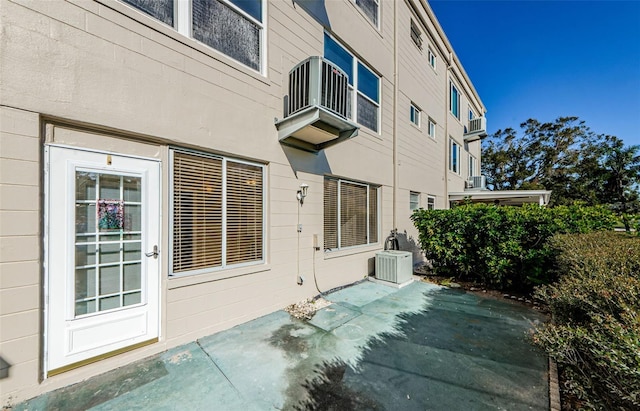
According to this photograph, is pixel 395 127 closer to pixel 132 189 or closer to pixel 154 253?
pixel 132 189

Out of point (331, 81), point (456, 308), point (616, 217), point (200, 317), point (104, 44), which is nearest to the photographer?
point (104, 44)

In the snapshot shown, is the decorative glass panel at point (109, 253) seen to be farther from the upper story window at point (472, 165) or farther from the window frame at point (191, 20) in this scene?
the upper story window at point (472, 165)

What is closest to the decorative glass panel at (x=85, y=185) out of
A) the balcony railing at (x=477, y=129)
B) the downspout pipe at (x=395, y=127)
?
the downspout pipe at (x=395, y=127)

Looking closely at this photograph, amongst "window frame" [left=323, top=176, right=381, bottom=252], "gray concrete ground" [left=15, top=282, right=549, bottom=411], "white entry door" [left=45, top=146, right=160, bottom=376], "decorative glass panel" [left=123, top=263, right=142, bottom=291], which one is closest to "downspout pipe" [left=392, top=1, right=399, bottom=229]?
"window frame" [left=323, top=176, right=381, bottom=252]

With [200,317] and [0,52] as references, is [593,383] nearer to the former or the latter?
[200,317]

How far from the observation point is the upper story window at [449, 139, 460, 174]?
12.5 metres

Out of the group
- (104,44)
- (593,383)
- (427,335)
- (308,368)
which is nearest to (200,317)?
(308,368)

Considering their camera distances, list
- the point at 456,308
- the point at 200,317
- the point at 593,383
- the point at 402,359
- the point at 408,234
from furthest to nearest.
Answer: the point at 408,234 → the point at 456,308 → the point at 200,317 → the point at 402,359 → the point at 593,383

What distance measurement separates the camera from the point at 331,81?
4.16 m

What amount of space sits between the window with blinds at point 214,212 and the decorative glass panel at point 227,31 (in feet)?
5.65

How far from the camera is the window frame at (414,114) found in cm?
888

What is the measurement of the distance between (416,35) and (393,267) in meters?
8.99

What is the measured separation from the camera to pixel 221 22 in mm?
3736

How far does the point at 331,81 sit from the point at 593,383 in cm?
451
